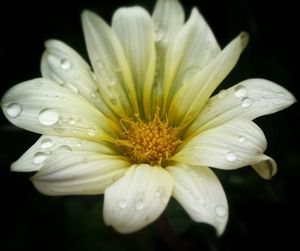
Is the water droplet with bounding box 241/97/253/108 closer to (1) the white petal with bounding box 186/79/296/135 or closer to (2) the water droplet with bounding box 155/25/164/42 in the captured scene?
(1) the white petal with bounding box 186/79/296/135

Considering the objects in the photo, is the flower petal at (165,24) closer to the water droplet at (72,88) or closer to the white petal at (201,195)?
the water droplet at (72,88)

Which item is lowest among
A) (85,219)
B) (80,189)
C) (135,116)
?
(85,219)

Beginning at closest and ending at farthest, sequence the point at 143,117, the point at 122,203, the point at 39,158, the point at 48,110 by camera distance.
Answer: the point at 122,203
the point at 39,158
the point at 48,110
the point at 143,117

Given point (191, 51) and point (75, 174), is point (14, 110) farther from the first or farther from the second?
point (191, 51)

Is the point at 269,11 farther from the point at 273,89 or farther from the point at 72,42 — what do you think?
the point at 72,42

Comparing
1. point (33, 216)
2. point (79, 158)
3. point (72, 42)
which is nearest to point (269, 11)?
point (72, 42)

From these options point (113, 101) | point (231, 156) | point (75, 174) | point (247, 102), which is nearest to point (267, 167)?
point (231, 156)

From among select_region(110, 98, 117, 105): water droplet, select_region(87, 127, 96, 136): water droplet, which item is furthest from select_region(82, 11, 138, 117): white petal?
select_region(87, 127, 96, 136): water droplet
